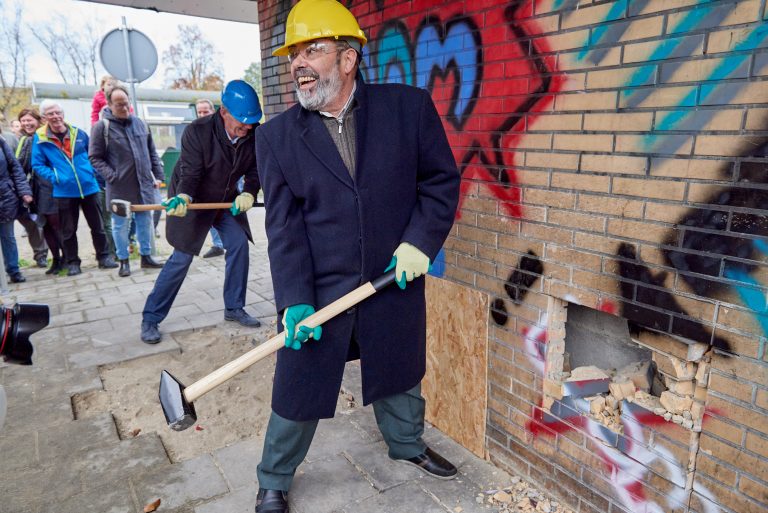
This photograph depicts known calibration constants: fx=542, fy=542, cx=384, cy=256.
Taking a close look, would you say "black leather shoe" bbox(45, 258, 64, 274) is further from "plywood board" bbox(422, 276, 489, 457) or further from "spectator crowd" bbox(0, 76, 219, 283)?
"plywood board" bbox(422, 276, 489, 457)

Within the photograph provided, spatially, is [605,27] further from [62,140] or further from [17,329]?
[62,140]

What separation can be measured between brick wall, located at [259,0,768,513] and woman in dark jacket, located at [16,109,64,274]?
18.4 ft

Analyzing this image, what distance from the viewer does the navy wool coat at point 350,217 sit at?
7.57 feet

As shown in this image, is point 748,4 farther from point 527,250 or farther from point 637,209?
point 527,250

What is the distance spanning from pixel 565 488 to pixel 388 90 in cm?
198

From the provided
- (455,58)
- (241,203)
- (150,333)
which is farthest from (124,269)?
(455,58)

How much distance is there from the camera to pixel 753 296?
5.63 feet

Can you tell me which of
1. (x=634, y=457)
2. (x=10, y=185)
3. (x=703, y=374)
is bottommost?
(x=634, y=457)

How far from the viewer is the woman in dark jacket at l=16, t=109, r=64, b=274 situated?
6590 mm

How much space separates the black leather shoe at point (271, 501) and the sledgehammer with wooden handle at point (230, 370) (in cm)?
51

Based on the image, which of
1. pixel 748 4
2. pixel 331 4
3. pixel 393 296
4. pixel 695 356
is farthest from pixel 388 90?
pixel 695 356

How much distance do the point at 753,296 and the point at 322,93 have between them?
1.74 meters

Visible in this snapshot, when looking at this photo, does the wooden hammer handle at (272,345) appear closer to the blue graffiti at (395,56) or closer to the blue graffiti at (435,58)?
the blue graffiti at (435,58)


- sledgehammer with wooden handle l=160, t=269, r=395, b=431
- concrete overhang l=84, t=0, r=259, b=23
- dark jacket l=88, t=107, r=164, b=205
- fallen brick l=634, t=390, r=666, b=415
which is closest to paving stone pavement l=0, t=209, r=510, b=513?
sledgehammer with wooden handle l=160, t=269, r=395, b=431
